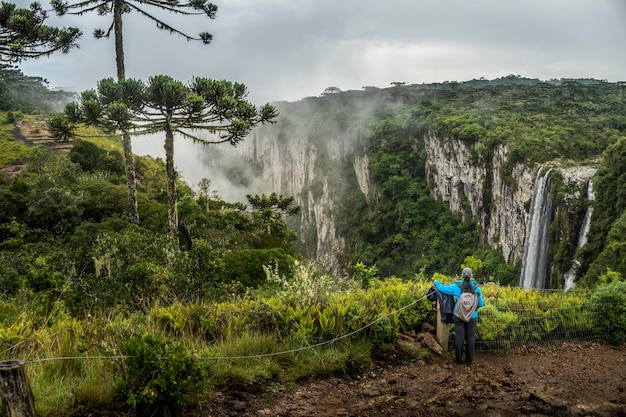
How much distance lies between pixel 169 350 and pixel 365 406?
190 centimetres

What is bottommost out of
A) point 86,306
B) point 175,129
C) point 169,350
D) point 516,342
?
point 516,342

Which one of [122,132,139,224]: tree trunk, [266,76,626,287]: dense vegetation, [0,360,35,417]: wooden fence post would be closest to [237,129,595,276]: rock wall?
[266,76,626,287]: dense vegetation

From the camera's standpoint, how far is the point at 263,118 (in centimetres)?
1281

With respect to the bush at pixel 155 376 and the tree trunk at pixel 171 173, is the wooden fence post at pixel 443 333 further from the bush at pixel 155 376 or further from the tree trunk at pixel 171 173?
the tree trunk at pixel 171 173

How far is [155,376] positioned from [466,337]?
143 inches

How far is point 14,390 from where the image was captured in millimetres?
3156

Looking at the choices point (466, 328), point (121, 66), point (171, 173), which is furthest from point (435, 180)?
point (466, 328)

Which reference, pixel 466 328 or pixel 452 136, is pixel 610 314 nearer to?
pixel 466 328

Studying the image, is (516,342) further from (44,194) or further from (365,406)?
(44,194)

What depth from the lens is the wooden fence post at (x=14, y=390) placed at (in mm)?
3121

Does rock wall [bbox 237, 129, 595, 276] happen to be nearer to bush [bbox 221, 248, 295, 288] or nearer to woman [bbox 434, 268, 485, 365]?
bush [bbox 221, 248, 295, 288]

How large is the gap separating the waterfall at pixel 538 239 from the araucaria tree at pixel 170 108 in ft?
89.9

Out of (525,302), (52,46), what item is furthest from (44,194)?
(525,302)

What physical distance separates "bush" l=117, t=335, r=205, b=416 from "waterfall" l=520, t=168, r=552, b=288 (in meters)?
33.2
